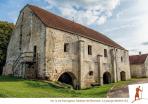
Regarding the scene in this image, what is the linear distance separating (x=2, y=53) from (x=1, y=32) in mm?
3774

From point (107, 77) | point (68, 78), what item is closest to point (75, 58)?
point (68, 78)

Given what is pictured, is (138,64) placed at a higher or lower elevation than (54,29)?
lower

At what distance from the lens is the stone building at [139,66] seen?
48.4 m

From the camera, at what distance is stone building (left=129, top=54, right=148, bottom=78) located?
48.4m

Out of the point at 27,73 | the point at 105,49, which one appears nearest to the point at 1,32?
the point at 27,73

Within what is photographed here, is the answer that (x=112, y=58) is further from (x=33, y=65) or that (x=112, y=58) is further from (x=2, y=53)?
(x=2, y=53)

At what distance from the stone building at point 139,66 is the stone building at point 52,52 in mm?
17637

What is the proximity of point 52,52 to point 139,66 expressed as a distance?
2955 cm

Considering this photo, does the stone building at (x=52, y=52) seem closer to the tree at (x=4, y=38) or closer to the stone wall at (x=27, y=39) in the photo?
the stone wall at (x=27, y=39)

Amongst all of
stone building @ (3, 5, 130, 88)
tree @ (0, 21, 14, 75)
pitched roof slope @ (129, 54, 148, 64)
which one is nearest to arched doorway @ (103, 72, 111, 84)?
stone building @ (3, 5, 130, 88)

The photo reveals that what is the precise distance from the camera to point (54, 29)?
84.0 feet

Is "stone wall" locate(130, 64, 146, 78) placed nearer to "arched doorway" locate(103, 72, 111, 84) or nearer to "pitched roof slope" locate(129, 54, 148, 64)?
"pitched roof slope" locate(129, 54, 148, 64)

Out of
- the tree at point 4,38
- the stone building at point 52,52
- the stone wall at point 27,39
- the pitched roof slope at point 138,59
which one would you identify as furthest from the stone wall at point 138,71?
the stone wall at point 27,39

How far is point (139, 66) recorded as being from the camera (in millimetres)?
49375
